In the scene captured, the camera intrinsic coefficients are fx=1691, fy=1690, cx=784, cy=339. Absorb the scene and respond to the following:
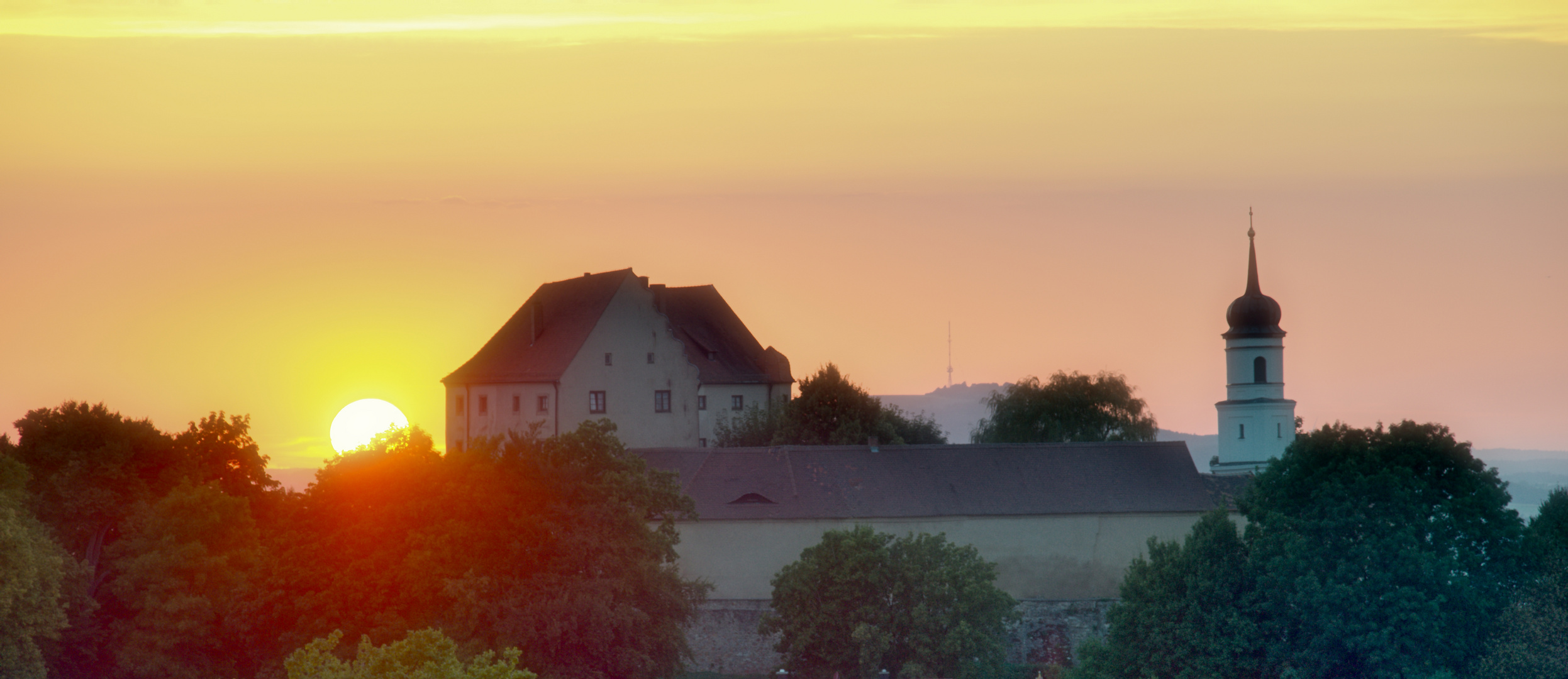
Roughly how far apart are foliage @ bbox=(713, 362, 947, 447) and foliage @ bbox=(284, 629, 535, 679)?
49260 mm

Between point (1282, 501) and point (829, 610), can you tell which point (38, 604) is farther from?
point (1282, 501)

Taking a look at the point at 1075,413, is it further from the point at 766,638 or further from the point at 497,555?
the point at 497,555

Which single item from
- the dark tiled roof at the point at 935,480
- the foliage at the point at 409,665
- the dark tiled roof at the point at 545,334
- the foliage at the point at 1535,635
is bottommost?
the foliage at the point at 1535,635

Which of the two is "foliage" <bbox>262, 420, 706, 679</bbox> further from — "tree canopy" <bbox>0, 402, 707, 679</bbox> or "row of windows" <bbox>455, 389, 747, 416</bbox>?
"row of windows" <bbox>455, 389, 747, 416</bbox>

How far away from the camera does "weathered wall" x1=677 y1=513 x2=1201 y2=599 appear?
6088cm

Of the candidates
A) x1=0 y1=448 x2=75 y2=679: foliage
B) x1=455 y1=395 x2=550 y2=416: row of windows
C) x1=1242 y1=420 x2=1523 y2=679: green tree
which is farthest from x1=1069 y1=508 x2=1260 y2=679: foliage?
x1=455 y1=395 x2=550 y2=416: row of windows

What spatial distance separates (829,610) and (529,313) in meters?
35.5

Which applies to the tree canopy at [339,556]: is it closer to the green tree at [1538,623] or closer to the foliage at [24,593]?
the foliage at [24,593]

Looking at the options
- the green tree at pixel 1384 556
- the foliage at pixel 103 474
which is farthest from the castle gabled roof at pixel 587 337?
the green tree at pixel 1384 556

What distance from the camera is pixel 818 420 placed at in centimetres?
8344

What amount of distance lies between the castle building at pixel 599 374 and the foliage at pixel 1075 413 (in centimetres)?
2141

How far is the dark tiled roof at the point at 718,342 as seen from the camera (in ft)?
288

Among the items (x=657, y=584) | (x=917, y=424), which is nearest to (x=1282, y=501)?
(x=657, y=584)

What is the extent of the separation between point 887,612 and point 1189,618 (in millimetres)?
9301
